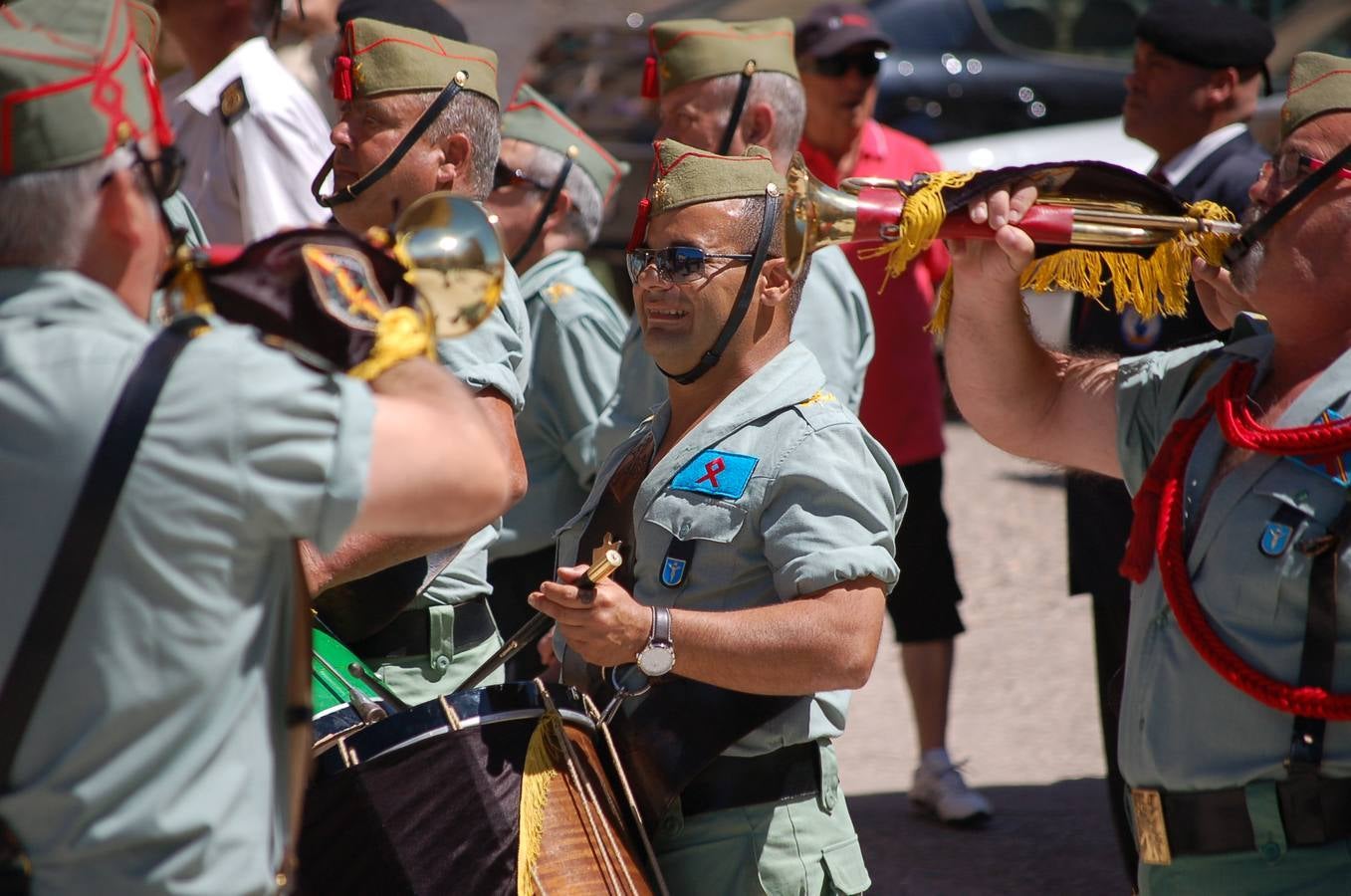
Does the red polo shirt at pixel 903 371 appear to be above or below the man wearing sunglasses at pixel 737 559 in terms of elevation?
below

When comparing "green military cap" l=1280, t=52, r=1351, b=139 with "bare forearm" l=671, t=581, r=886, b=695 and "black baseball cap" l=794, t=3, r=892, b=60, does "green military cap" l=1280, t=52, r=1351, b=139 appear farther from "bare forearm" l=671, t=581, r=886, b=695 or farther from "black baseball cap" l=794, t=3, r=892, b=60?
"black baseball cap" l=794, t=3, r=892, b=60

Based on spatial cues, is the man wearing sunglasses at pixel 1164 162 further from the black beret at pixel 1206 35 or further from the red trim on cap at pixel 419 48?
the red trim on cap at pixel 419 48

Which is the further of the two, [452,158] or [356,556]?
[452,158]

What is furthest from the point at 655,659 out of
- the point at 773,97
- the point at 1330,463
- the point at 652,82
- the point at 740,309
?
the point at 652,82

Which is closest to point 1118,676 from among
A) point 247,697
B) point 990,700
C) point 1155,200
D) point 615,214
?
point 1155,200

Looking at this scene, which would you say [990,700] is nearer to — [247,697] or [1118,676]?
[1118,676]

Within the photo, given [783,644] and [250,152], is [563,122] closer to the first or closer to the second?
[250,152]

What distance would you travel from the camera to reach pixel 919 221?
8.74 ft

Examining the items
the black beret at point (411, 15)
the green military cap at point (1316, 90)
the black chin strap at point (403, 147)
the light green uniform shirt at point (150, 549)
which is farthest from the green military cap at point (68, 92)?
the green military cap at point (1316, 90)

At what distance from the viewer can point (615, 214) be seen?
886 centimetres

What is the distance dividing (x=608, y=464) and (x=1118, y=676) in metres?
1.09

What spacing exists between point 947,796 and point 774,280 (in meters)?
2.59

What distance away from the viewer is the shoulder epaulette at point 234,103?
4.35m

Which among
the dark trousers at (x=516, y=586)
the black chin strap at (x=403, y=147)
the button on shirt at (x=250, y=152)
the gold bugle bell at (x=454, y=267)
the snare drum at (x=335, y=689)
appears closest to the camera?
the gold bugle bell at (x=454, y=267)
